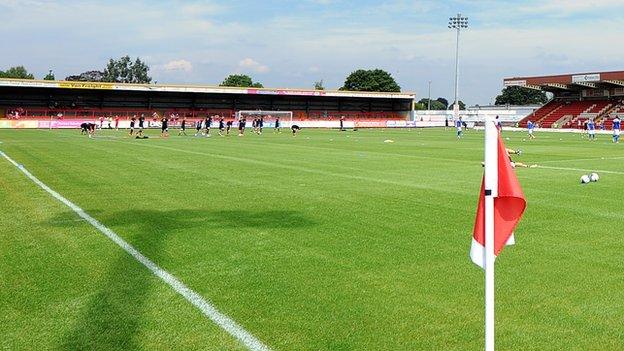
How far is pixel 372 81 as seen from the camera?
5984 inches

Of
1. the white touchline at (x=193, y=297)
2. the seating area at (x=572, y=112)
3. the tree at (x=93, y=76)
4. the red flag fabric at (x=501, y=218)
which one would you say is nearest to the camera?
the red flag fabric at (x=501, y=218)

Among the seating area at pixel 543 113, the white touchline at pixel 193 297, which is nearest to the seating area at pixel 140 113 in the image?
the seating area at pixel 543 113

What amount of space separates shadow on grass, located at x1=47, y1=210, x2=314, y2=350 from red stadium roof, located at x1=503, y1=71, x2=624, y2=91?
244 ft

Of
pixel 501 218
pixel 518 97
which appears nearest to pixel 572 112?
pixel 501 218

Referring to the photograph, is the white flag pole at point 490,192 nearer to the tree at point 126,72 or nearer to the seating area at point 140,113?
the seating area at point 140,113

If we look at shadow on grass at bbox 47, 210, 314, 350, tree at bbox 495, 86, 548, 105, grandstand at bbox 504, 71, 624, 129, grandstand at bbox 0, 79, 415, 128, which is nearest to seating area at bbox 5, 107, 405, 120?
grandstand at bbox 0, 79, 415, 128

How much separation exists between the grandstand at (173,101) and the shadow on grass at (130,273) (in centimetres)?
6682

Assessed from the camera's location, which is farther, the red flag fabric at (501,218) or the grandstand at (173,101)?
the grandstand at (173,101)

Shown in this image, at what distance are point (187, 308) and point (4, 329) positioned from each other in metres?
1.52

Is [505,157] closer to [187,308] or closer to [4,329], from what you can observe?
[187,308]

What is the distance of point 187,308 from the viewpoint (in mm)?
5762

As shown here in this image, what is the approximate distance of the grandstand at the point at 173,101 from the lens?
3096 inches

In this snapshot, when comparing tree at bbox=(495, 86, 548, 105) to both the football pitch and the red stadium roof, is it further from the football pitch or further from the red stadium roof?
the football pitch

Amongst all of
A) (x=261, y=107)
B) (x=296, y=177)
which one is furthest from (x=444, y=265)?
(x=261, y=107)
